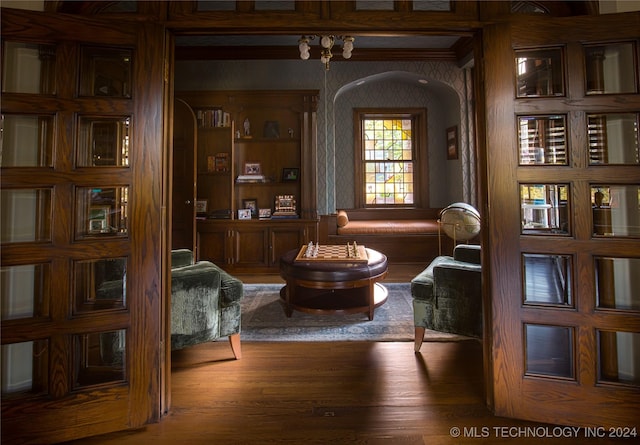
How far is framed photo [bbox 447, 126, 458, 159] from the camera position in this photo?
227 inches

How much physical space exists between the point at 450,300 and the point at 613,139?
1.30 metres

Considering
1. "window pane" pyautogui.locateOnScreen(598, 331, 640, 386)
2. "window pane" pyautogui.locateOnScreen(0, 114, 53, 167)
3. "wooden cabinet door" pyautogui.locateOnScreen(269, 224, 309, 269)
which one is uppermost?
"window pane" pyautogui.locateOnScreen(0, 114, 53, 167)

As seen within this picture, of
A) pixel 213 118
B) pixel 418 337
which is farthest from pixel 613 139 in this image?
pixel 213 118

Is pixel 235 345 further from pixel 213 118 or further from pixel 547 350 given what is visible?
pixel 213 118

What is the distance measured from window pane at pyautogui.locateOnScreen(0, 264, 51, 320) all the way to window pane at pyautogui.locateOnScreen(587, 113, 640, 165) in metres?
2.75

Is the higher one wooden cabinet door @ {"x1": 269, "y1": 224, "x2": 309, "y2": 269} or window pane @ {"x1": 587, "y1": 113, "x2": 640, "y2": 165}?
window pane @ {"x1": 587, "y1": 113, "x2": 640, "y2": 165}

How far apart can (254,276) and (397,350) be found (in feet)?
9.51

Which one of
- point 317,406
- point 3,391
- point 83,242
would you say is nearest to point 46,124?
point 83,242

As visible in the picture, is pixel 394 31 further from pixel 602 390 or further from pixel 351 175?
pixel 351 175

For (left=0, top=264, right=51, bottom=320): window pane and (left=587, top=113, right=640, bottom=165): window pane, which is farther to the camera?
(left=587, top=113, right=640, bottom=165): window pane

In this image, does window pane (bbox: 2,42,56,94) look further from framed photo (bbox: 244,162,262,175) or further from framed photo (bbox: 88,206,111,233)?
framed photo (bbox: 244,162,262,175)

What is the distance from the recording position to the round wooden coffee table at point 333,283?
2.98m

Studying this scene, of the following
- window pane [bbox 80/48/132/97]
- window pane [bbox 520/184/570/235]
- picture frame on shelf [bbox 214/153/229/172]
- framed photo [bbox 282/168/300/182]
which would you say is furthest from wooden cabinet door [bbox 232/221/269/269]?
window pane [bbox 520/184/570/235]

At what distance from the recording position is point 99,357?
1687 mm
